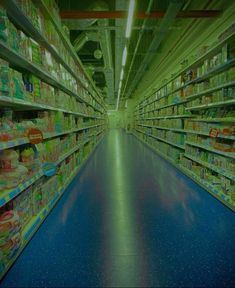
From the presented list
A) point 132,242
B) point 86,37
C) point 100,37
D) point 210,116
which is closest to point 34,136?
point 132,242

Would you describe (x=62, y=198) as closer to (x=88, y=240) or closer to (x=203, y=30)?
(x=88, y=240)

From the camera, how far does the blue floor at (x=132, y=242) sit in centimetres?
163

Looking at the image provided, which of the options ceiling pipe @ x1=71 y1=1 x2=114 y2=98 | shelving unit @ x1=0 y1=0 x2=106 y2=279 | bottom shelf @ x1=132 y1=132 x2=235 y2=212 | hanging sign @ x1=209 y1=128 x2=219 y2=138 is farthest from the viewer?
ceiling pipe @ x1=71 y1=1 x2=114 y2=98

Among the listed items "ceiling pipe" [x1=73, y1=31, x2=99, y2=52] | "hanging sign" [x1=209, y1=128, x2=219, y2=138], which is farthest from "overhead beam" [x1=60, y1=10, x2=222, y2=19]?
"hanging sign" [x1=209, y1=128, x2=219, y2=138]

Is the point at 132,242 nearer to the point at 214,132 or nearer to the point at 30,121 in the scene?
the point at 30,121

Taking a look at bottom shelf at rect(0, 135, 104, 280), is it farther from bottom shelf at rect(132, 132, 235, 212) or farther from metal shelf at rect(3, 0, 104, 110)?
bottom shelf at rect(132, 132, 235, 212)

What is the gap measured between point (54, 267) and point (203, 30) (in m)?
5.10

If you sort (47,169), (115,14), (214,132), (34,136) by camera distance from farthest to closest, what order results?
(115,14) < (214,132) < (47,169) < (34,136)

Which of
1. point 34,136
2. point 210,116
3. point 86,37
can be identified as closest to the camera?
point 34,136

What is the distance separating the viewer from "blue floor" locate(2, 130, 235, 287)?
1634 millimetres

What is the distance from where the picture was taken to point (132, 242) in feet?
6.89

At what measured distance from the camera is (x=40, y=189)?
2533 mm

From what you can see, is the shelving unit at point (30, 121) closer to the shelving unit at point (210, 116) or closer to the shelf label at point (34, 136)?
the shelf label at point (34, 136)

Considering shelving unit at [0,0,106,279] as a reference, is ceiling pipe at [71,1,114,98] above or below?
above
